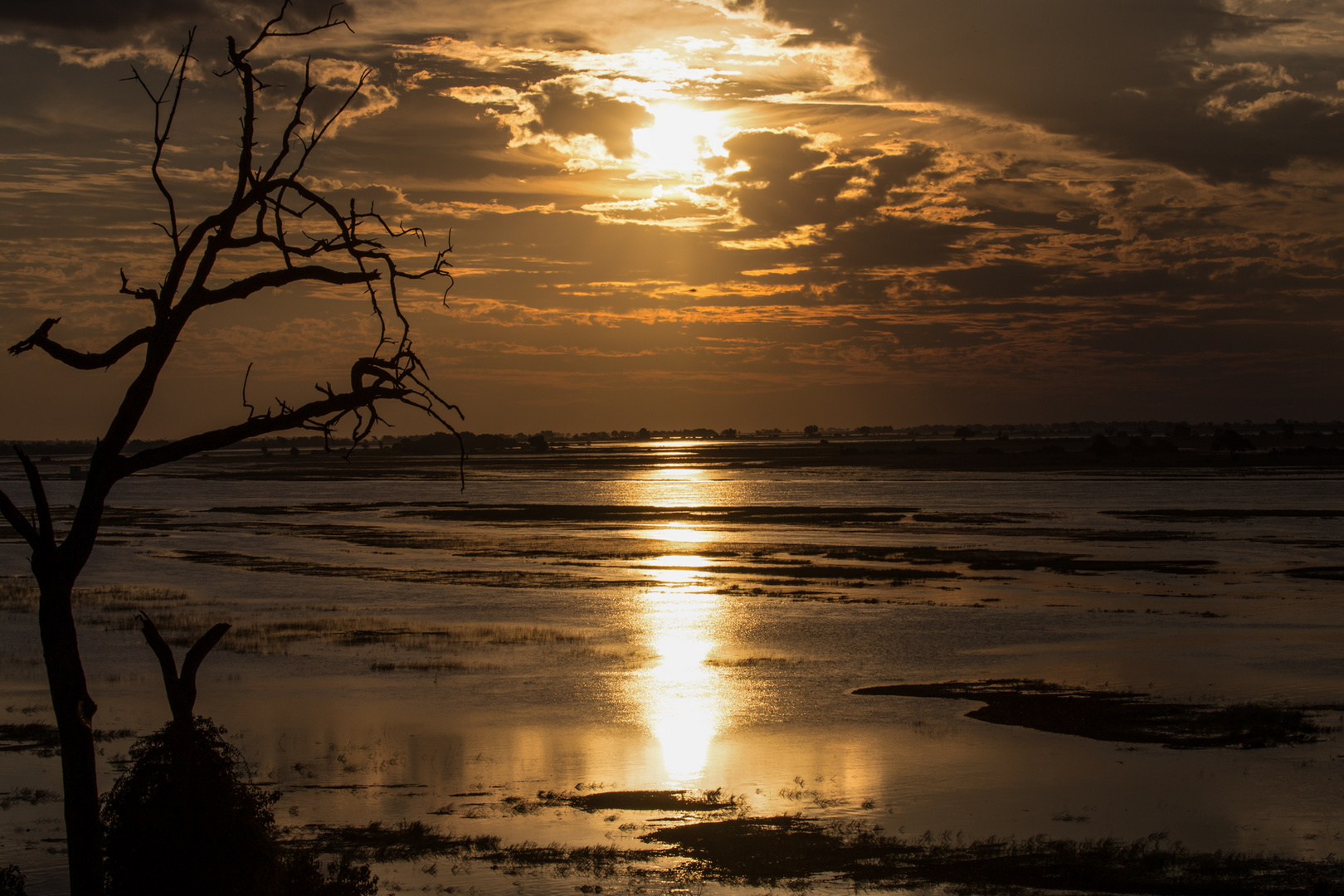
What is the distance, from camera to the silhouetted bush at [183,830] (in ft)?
26.5

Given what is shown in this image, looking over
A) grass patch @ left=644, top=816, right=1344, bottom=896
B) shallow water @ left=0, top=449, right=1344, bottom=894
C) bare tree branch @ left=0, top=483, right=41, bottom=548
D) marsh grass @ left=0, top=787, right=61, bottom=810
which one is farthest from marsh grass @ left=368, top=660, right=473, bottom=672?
bare tree branch @ left=0, top=483, right=41, bottom=548

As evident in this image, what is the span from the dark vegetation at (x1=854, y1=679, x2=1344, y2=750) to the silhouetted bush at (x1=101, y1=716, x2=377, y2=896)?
14310 mm

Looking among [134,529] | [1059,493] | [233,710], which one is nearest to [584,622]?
[233,710]

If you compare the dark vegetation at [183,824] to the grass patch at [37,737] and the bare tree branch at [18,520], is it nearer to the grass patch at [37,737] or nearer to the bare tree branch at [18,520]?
the bare tree branch at [18,520]

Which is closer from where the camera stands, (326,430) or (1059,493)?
(326,430)

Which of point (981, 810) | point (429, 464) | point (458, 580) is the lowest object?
point (981, 810)

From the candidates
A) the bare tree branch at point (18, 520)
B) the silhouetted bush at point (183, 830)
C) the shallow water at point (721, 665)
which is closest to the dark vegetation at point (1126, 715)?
the shallow water at point (721, 665)

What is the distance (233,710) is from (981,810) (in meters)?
13.6

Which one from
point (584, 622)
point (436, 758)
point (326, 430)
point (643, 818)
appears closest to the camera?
point (326, 430)

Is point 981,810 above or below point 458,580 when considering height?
below

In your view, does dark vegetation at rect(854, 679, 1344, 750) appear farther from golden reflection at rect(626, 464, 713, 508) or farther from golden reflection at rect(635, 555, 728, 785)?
golden reflection at rect(626, 464, 713, 508)

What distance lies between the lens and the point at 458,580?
38.6m

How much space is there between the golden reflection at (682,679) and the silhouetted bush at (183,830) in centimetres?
878

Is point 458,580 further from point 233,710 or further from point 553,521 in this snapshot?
point 553,521
